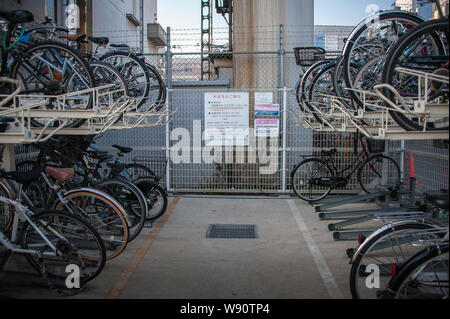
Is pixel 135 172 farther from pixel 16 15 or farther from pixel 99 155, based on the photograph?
pixel 16 15

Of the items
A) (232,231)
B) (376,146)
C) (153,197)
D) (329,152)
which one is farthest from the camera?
(329,152)

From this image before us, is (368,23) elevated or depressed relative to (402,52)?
elevated

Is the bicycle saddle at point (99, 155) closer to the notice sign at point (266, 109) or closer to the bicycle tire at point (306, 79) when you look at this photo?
the bicycle tire at point (306, 79)

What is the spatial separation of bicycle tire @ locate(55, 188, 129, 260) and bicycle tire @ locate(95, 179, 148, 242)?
0.34 m

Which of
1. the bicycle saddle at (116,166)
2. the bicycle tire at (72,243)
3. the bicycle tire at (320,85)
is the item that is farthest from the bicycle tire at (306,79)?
the bicycle tire at (72,243)

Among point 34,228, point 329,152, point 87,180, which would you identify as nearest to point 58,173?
point 34,228

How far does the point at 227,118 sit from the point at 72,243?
460 centimetres

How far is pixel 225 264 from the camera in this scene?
455 centimetres

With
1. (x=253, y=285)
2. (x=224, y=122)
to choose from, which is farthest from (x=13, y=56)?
(x=224, y=122)

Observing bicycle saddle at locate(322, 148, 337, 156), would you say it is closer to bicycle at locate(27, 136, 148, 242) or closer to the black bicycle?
the black bicycle

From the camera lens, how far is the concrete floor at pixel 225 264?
12.5 feet

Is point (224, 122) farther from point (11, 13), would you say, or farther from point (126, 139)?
point (11, 13)

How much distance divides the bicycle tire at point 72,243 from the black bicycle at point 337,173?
14.4ft
